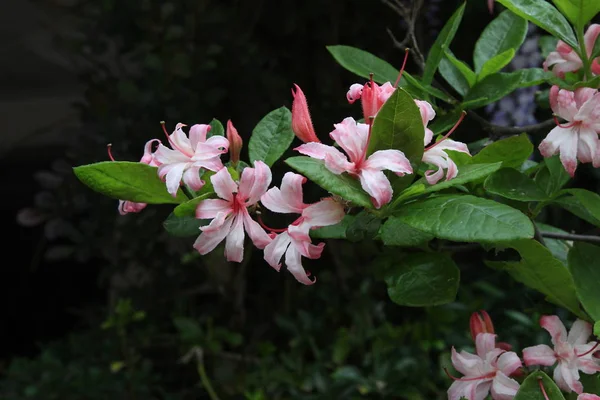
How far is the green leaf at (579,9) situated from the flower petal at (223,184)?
0.34 meters

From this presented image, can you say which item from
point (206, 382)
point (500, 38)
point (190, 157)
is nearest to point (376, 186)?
point (190, 157)

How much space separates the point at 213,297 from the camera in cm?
202

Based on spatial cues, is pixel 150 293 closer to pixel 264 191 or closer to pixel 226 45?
pixel 226 45

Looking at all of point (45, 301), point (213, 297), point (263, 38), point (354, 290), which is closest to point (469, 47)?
point (263, 38)

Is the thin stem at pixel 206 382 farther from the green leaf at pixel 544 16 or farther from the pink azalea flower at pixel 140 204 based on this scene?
the green leaf at pixel 544 16

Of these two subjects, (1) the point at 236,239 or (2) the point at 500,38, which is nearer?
(1) the point at 236,239

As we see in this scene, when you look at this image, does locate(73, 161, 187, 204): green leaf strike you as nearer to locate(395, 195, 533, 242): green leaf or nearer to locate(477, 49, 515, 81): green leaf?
locate(395, 195, 533, 242): green leaf

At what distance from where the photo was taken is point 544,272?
0.66m

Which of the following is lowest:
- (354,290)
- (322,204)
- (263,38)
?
(354,290)

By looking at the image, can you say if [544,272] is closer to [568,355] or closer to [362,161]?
[568,355]

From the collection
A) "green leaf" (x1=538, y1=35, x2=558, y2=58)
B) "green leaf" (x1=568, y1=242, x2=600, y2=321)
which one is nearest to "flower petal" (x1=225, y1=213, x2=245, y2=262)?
"green leaf" (x1=568, y1=242, x2=600, y2=321)

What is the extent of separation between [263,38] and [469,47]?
0.52 meters

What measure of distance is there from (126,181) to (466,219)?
257mm

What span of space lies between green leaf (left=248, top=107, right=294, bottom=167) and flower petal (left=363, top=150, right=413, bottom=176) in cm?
13
